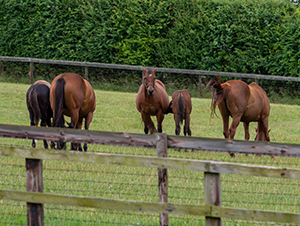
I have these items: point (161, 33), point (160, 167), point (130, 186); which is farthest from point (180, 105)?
point (161, 33)

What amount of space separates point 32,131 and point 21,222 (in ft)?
3.72

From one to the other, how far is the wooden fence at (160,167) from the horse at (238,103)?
17.6ft

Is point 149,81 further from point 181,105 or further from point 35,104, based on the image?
point 35,104

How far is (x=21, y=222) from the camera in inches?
196

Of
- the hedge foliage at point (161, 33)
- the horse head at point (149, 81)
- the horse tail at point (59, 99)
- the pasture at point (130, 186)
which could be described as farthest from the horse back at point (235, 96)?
the hedge foliage at point (161, 33)

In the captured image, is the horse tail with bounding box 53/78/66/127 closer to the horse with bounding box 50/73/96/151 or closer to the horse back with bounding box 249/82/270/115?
the horse with bounding box 50/73/96/151

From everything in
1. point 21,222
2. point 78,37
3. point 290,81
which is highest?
point 78,37

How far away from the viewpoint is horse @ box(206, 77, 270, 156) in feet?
32.1

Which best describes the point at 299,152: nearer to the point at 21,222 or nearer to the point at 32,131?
the point at 32,131

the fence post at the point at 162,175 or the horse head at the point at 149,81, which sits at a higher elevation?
the horse head at the point at 149,81

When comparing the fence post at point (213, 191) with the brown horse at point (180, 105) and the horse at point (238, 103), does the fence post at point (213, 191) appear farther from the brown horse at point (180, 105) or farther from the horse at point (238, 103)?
the brown horse at point (180, 105)

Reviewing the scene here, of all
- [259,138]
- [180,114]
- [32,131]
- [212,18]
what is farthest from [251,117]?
[212,18]

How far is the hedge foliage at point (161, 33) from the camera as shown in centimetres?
1884

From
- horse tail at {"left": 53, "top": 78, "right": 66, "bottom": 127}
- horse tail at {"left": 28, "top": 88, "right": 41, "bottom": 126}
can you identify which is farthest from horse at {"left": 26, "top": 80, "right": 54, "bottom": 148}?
horse tail at {"left": 53, "top": 78, "right": 66, "bottom": 127}
